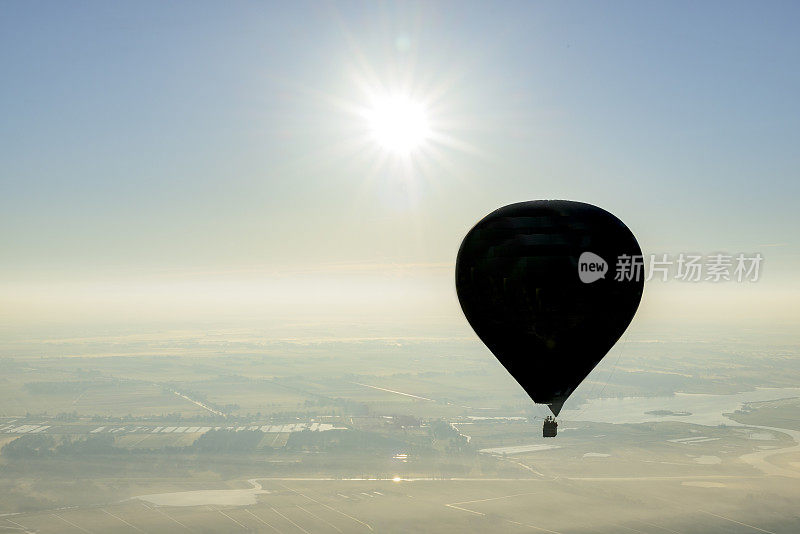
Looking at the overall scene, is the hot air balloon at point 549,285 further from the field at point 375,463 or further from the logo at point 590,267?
the field at point 375,463

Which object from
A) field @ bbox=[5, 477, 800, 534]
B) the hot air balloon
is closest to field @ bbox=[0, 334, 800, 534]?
field @ bbox=[5, 477, 800, 534]

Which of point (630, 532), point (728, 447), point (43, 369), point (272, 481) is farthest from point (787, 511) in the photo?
point (43, 369)

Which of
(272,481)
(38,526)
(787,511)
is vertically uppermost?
(787,511)

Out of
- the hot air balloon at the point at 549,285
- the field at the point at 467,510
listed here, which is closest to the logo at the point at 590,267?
the hot air balloon at the point at 549,285

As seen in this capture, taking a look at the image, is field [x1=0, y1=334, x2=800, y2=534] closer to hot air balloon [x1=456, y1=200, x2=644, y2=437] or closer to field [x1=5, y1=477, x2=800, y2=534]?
field [x1=5, y1=477, x2=800, y2=534]

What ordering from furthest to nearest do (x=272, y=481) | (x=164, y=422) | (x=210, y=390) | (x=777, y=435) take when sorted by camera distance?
(x=210, y=390)
(x=164, y=422)
(x=777, y=435)
(x=272, y=481)

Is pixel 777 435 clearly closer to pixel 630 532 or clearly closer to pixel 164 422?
pixel 630 532
